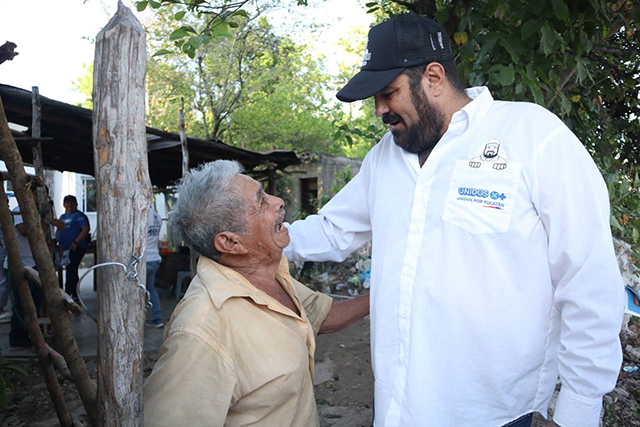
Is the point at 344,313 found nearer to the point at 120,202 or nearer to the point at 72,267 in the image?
the point at 120,202

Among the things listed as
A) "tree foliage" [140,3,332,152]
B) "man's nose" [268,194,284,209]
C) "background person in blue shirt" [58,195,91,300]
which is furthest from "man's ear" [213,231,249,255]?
"tree foliage" [140,3,332,152]

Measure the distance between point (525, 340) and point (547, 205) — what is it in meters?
0.44

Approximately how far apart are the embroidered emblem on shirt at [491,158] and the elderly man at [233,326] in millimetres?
801

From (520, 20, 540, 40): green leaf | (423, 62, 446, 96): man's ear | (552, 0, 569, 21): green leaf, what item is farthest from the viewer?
(520, 20, 540, 40): green leaf

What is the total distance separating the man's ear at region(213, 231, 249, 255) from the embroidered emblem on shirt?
899 millimetres

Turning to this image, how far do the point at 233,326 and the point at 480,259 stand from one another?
0.84 meters

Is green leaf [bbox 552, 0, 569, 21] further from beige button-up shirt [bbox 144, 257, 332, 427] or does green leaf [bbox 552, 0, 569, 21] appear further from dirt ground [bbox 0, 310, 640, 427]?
dirt ground [bbox 0, 310, 640, 427]

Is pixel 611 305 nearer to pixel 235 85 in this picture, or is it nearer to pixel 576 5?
pixel 576 5

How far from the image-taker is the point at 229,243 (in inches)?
76.6

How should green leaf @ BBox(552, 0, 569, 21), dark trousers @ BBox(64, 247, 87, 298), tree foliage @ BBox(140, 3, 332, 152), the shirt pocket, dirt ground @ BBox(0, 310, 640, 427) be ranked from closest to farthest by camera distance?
the shirt pocket < green leaf @ BBox(552, 0, 569, 21) < dirt ground @ BBox(0, 310, 640, 427) < dark trousers @ BBox(64, 247, 87, 298) < tree foliage @ BBox(140, 3, 332, 152)

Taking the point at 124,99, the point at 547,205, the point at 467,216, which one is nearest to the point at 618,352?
the point at 547,205

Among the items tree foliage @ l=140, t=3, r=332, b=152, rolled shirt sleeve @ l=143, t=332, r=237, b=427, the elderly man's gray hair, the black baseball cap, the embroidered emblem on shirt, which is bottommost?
rolled shirt sleeve @ l=143, t=332, r=237, b=427

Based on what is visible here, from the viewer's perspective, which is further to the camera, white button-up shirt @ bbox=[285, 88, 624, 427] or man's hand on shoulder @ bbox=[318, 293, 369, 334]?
man's hand on shoulder @ bbox=[318, 293, 369, 334]

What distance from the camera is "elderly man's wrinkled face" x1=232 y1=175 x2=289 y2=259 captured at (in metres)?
1.97
